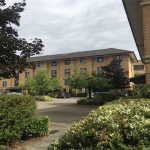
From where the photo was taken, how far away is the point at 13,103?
31.7ft

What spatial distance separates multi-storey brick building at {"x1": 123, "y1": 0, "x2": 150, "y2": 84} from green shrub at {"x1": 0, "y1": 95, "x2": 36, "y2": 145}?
5.75 meters

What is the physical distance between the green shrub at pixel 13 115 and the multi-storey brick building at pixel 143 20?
575 cm

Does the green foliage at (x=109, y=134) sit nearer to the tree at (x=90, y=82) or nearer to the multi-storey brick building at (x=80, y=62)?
the tree at (x=90, y=82)

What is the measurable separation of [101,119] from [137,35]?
1918 cm

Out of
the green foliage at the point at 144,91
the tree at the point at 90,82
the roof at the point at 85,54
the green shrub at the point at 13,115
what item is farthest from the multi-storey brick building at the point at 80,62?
the green shrub at the point at 13,115

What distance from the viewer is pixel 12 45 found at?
37.3 ft

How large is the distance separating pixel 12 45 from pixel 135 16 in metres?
9.41

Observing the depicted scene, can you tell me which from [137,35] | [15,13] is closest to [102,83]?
[137,35]

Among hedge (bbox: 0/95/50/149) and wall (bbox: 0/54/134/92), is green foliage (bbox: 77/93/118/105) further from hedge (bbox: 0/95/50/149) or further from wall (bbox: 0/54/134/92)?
wall (bbox: 0/54/134/92)

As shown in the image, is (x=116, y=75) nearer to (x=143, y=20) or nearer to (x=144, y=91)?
(x=143, y=20)

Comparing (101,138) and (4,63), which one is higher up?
(4,63)

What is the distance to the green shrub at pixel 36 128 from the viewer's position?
1108 cm

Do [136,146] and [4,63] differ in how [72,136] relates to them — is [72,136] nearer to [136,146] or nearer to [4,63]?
[136,146]

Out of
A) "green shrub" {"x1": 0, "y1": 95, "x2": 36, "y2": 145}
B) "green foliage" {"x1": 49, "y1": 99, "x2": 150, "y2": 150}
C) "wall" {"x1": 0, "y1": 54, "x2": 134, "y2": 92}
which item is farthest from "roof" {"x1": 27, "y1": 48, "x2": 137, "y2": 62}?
"green foliage" {"x1": 49, "y1": 99, "x2": 150, "y2": 150}
